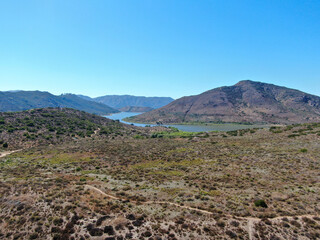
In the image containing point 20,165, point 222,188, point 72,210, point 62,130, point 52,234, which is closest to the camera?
point 52,234

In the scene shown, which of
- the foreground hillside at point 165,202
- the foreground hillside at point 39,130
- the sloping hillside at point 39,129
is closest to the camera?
the foreground hillside at point 165,202

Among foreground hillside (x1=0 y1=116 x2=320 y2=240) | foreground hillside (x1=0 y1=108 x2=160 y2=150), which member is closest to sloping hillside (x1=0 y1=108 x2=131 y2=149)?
foreground hillside (x1=0 y1=108 x2=160 y2=150)

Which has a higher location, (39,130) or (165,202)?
(165,202)

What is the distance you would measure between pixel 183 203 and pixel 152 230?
4561 mm

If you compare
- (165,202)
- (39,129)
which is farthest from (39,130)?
(165,202)

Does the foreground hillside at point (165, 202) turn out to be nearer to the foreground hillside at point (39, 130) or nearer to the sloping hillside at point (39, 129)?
the foreground hillside at point (39, 130)

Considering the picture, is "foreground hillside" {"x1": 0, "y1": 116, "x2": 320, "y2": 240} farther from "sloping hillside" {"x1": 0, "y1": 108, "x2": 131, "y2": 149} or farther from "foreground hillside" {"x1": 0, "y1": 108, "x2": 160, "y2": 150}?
"sloping hillside" {"x1": 0, "y1": 108, "x2": 131, "y2": 149}

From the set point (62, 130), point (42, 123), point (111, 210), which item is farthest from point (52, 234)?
point (42, 123)

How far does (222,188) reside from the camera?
20.0 m

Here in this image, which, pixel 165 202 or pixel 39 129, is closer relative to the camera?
pixel 165 202

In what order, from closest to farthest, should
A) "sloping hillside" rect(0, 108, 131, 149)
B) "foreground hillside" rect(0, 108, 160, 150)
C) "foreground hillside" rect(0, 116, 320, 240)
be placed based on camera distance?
1. "foreground hillside" rect(0, 116, 320, 240)
2. "foreground hillside" rect(0, 108, 160, 150)
3. "sloping hillside" rect(0, 108, 131, 149)

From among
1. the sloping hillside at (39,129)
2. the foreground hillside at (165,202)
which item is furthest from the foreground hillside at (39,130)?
the foreground hillside at (165,202)

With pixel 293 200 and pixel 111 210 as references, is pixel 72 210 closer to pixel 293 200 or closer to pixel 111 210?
pixel 111 210

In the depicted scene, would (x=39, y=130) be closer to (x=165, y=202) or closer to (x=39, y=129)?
(x=39, y=129)
